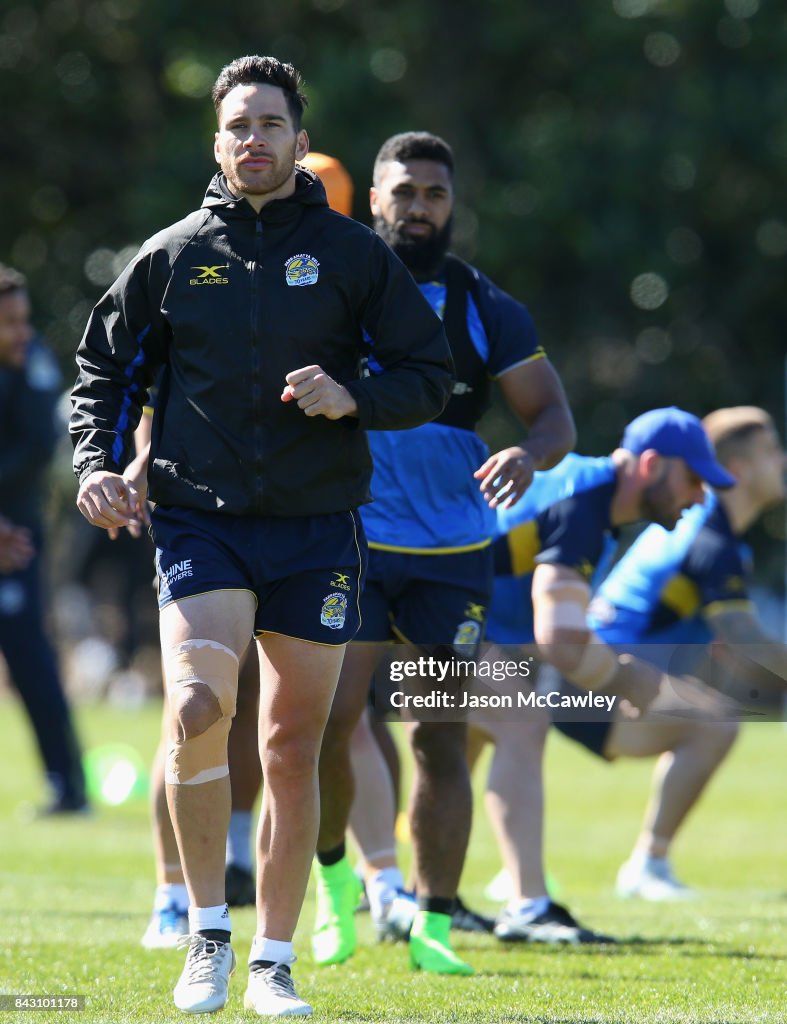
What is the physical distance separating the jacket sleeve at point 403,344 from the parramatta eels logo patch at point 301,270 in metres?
0.15

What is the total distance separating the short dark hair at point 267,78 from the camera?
4473 mm

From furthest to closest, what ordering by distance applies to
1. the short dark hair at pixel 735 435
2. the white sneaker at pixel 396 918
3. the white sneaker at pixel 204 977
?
the short dark hair at pixel 735 435
the white sneaker at pixel 396 918
the white sneaker at pixel 204 977

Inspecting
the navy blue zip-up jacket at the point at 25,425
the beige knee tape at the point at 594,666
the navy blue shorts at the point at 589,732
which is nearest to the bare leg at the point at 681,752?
the navy blue shorts at the point at 589,732

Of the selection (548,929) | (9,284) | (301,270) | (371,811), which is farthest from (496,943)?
(9,284)

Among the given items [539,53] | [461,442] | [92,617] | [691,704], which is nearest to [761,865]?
[691,704]

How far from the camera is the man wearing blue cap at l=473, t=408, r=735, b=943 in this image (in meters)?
6.05

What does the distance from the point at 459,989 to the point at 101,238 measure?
67.5 feet

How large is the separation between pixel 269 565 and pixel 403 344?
2.27ft

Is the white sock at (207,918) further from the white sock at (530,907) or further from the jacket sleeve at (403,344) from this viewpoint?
the white sock at (530,907)

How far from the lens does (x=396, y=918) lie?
5.93m

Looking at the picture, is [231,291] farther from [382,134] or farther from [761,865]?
[382,134]

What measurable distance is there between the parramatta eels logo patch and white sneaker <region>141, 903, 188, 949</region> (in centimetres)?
235

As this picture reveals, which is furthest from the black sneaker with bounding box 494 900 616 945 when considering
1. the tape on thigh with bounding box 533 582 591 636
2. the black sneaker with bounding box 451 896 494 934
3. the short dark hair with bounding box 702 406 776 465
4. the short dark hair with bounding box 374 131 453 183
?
the short dark hair with bounding box 702 406 776 465

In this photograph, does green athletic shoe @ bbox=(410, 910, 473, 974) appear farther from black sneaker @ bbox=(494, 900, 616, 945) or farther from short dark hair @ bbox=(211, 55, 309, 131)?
short dark hair @ bbox=(211, 55, 309, 131)
